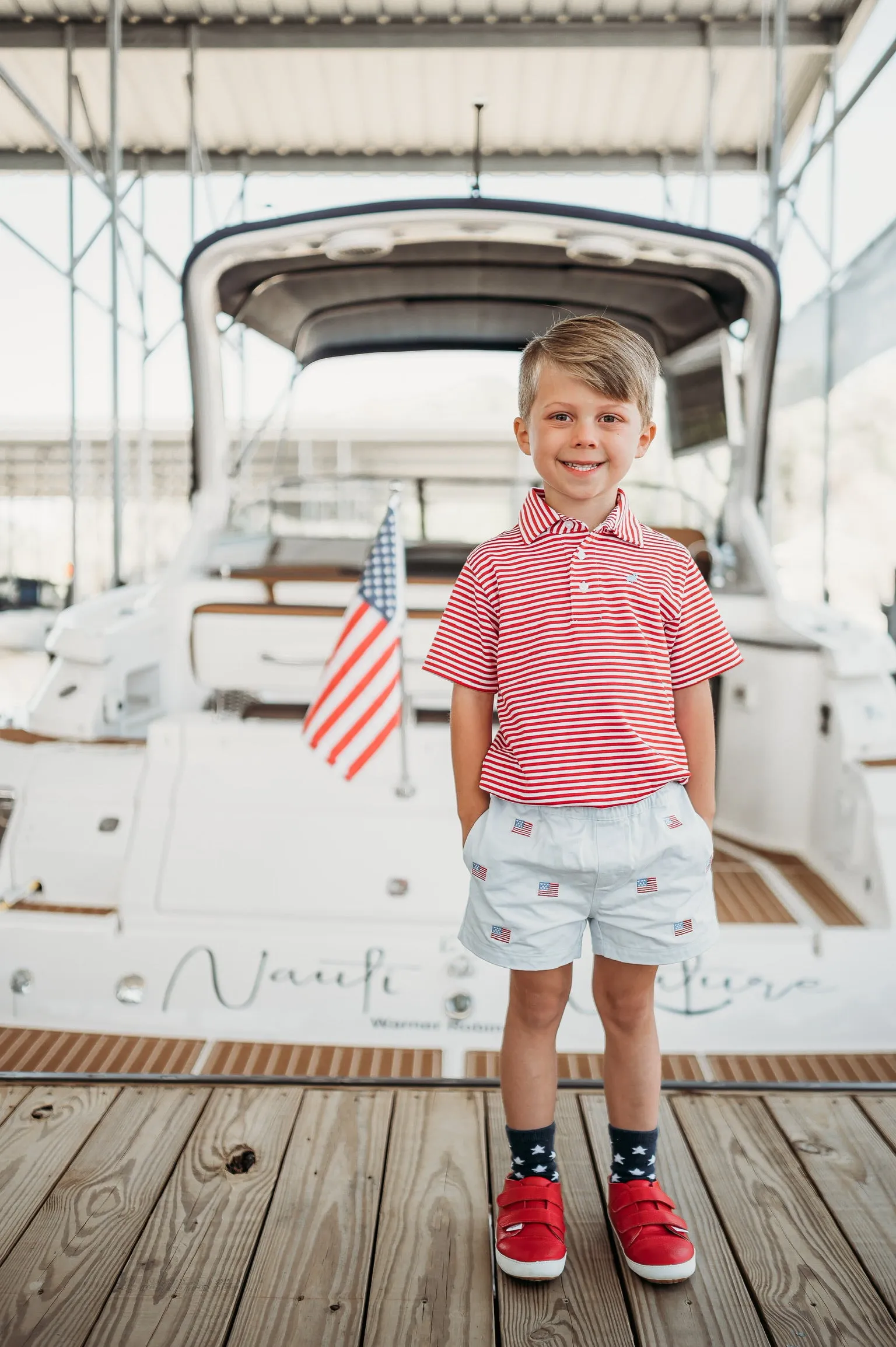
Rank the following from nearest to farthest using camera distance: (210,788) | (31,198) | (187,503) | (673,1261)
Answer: (673,1261) < (210,788) < (187,503) < (31,198)

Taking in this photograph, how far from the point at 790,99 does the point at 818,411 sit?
72.9 feet

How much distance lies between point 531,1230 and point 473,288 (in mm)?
2739

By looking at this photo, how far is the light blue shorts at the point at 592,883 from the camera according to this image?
142 cm

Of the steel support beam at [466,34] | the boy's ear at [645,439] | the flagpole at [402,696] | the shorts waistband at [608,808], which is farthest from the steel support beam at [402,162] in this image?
the shorts waistband at [608,808]

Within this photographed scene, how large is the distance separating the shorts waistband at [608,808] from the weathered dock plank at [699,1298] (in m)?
0.64

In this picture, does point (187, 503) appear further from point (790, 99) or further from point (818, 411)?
point (818, 411)

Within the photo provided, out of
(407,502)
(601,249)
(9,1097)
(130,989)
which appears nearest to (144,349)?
(407,502)

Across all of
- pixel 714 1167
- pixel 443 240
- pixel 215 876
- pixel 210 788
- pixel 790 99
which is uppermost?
pixel 790 99

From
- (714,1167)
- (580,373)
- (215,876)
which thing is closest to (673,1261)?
(714,1167)

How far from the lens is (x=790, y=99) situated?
9078 millimetres

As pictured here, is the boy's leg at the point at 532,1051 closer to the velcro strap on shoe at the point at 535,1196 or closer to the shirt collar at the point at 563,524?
the velcro strap on shoe at the point at 535,1196

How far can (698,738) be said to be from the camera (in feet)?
5.00

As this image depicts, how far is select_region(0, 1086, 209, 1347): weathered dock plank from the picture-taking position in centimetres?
130

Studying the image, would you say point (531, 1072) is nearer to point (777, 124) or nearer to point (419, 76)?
point (777, 124)
